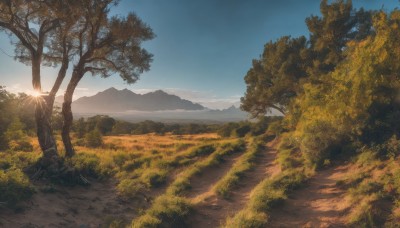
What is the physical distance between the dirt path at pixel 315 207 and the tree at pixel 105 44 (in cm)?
1356

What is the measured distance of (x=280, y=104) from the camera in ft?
137

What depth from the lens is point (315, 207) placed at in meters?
11.1

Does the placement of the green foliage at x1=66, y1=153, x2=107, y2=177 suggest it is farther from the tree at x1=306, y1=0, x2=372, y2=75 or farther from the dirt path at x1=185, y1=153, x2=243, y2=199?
the tree at x1=306, y1=0, x2=372, y2=75

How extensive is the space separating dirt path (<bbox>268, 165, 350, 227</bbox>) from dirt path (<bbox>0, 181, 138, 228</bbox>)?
5.69 m

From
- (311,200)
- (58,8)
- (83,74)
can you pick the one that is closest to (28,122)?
(83,74)

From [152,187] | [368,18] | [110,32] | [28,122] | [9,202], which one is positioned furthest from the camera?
[28,122]

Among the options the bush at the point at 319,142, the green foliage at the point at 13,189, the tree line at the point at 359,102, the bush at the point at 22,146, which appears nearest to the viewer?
the green foliage at the point at 13,189

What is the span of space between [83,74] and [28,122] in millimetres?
33602

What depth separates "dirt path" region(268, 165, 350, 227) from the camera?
9.81 meters

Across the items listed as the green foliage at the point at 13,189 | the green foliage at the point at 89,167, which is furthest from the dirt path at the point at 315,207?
the green foliage at the point at 89,167

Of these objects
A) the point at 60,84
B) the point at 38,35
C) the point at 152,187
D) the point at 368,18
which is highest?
the point at 368,18

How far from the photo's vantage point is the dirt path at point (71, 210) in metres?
9.92

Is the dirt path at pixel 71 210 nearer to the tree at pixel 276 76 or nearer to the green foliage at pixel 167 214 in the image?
the green foliage at pixel 167 214

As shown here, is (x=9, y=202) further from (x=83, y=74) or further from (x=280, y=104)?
(x=280, y=104)
